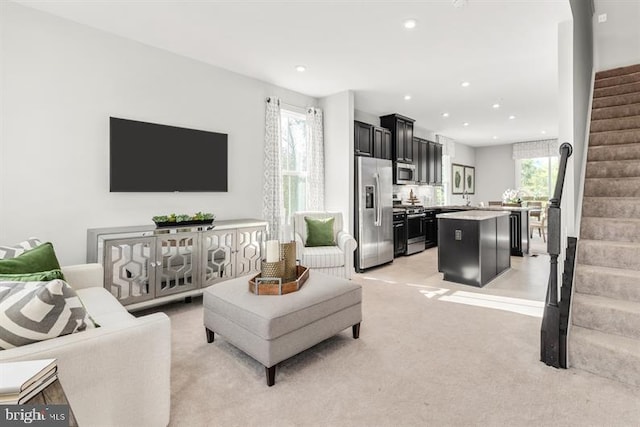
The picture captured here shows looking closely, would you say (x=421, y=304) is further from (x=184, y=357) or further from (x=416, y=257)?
(x=416, y=257)

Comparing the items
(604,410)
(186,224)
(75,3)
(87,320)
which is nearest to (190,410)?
(87,320)

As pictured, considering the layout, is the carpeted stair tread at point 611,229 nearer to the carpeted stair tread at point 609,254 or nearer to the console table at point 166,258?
the carpeted stair tread at point 609,254

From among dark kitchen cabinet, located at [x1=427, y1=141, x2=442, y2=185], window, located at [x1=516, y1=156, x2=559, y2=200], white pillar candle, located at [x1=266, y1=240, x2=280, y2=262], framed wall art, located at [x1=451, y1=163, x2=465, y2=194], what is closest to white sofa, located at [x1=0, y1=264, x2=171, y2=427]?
white pillar candle, located at [x1=266, y1=240, x2=280, y2=262]

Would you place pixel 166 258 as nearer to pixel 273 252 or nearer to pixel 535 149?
pixel 273 252

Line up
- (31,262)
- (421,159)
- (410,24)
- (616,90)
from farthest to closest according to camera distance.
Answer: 1. (421,159)
2. (616,90)
3. (410,24)
4. (31,262)

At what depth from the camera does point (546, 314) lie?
215cm

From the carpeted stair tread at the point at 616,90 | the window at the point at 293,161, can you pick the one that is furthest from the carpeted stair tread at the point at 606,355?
the window at the point at 293,161

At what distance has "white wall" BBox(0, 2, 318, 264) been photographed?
2.62 meters

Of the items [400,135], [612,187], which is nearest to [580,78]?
[612,187]

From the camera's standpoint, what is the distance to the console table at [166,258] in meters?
2.80

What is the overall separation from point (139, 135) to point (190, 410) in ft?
9.03

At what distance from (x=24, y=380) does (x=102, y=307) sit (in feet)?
4.37

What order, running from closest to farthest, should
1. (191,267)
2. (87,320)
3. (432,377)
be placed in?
(87,320) → (432,377) → (191,267)

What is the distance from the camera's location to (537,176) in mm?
9203
